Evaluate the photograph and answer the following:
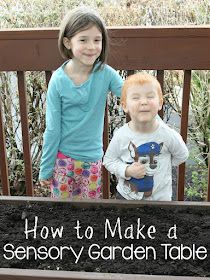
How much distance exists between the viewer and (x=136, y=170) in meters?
1.91

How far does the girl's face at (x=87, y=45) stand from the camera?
1959 millimetres

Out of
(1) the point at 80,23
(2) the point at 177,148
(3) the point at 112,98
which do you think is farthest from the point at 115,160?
(3) the point at 112,98

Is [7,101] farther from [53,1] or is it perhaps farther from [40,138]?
[53,1]

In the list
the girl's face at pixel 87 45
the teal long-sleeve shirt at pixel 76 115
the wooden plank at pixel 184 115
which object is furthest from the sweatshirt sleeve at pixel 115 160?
the wooden plank at pixel 184 115

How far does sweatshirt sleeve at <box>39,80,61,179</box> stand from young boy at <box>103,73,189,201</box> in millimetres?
303

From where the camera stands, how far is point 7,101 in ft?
10.6

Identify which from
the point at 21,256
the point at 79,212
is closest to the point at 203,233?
the point at 79,212

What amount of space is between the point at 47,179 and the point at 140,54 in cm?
76

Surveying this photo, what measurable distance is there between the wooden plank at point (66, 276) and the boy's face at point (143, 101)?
64cm

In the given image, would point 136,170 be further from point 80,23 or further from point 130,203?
point 80,23

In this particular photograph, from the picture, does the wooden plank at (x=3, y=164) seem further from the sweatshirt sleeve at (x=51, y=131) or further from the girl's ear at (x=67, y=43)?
the girl's ear at (x=67, y=43)

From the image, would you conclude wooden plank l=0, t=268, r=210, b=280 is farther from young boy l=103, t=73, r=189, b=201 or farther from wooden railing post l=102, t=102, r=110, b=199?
wooden railing post l=102, t=102, r=110, b=199

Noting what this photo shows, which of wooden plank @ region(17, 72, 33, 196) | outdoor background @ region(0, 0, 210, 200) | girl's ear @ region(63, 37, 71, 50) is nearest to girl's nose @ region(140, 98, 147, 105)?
girl's ear @ region(63, 37, 71, 50)

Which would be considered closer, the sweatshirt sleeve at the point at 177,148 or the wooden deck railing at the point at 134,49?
the sweatshirt sleeve at the point at 177,148
